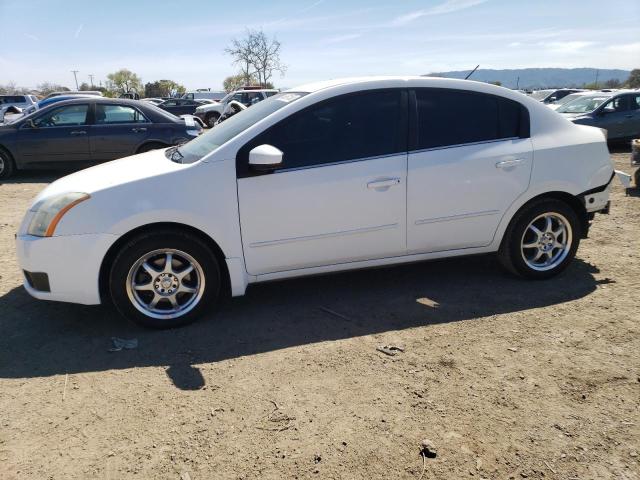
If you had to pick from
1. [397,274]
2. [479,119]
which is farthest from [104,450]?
[479,119]

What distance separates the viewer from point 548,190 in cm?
415

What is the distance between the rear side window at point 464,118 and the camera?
12.9ft

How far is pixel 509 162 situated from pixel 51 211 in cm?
345

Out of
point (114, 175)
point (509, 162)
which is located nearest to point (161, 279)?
point (114, 175)

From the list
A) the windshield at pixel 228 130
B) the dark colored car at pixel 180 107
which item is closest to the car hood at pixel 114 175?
the windshield at pixel 228 130

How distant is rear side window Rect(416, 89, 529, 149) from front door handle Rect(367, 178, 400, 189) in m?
0.35

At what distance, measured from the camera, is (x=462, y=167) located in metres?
3.91

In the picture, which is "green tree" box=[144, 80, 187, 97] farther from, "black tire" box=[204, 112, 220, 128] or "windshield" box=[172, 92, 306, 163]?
"windshield" box=[172, 92, 306, 163]

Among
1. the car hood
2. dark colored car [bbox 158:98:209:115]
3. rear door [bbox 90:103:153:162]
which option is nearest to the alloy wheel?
the car hood

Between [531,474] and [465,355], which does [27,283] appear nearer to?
[465,355]

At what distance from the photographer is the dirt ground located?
2326 millimetres

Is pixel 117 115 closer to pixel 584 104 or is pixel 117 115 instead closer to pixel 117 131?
pixel 117 131

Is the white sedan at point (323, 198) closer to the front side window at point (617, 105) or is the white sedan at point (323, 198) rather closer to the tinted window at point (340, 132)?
the tinted window at point (340, 132)

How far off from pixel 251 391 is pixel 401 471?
3.27 feet
